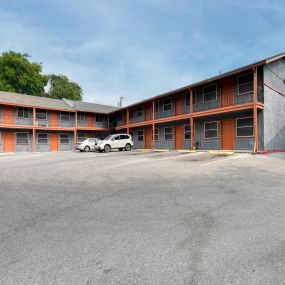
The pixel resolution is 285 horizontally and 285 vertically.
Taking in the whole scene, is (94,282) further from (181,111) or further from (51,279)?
(181,111)

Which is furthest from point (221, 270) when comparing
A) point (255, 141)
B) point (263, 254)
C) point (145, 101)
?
point (145, 101)

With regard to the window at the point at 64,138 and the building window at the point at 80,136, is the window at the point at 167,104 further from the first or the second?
the window at the point at 64,138

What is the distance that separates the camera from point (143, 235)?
3314 millimetres

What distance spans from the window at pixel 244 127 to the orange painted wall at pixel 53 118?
74.1ft

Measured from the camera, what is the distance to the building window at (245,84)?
55.2 feet

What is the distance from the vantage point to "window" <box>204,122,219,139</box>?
63.3 ft

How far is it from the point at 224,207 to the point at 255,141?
12.2 meters

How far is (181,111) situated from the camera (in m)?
22.5

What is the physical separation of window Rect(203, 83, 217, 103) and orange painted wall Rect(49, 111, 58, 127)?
1968cm

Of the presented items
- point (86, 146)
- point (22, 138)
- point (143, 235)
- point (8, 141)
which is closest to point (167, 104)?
point (86, 146)

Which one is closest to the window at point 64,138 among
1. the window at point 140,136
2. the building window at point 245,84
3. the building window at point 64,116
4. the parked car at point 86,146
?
the building window at point 64,116

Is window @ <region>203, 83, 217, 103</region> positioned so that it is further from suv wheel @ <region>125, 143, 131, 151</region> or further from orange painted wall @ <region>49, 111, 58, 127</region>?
orange painted wall @ <region>49, 111, 58, 127</region>

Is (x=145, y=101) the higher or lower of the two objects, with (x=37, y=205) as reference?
higher

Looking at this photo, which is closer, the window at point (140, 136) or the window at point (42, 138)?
the window at point (140, 136)
